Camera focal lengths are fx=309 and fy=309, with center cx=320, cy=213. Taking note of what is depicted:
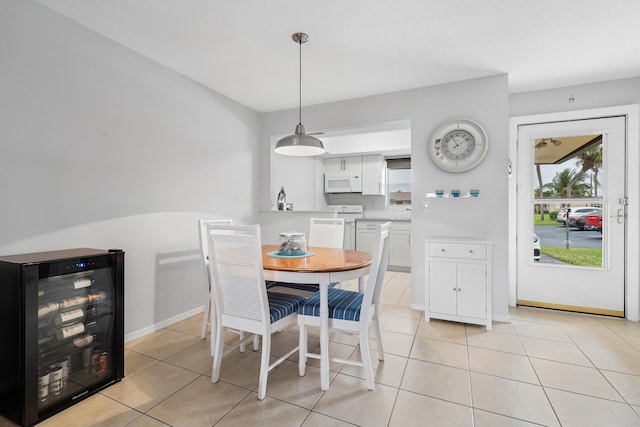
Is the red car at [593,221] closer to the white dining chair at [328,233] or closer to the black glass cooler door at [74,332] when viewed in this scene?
the white dining chair at [328,233]

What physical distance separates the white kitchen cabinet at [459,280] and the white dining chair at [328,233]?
86 centimetres

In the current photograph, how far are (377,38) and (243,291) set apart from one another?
2.09m

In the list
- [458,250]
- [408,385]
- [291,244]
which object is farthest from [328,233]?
[408,385]

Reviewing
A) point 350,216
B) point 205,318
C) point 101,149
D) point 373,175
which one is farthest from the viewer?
point 350,216

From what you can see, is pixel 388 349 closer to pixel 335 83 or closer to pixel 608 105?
pixel 335 83

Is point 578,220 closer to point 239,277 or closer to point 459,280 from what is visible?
point 459,280

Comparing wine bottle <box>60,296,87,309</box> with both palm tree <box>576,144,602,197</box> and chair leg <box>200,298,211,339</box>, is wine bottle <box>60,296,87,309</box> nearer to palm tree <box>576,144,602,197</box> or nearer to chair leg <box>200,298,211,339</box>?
chair leg <box>200,298,211,339</box>

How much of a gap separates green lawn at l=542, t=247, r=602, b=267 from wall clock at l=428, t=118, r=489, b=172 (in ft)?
4.56

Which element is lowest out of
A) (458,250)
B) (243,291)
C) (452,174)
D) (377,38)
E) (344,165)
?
(243,291)

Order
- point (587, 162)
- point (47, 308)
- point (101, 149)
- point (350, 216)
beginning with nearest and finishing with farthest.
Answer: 1. point (47, 308)
2. point (101, 149)
3. point (587, 162)
4. point (350, 216)

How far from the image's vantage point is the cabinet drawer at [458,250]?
2.86 meters

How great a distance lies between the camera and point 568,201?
333 centimetres

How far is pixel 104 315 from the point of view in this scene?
6.41ft

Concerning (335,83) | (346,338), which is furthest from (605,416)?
(335,83)
